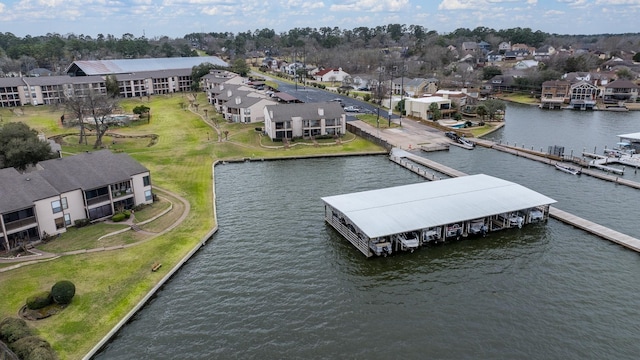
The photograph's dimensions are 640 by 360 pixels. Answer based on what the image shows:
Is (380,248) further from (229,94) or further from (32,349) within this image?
(229,94)

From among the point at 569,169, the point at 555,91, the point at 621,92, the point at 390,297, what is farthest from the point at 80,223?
the point at 621,92

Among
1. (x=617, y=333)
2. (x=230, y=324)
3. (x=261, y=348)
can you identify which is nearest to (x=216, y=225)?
(x=230, y=324)

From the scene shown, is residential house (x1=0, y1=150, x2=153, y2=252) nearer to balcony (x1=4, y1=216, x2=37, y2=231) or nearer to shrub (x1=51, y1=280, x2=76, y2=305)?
balcony (x1=4, y1=216, x2=37, y2=231)

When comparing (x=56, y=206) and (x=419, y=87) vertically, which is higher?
(x=419, y=87)

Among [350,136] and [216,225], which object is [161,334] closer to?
[216,225]

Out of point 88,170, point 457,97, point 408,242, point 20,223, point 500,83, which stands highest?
point 500,83

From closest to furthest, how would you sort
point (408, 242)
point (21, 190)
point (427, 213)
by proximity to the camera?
1. point (408, 242)
2. point (21, 190)
3. point (427, 213)
